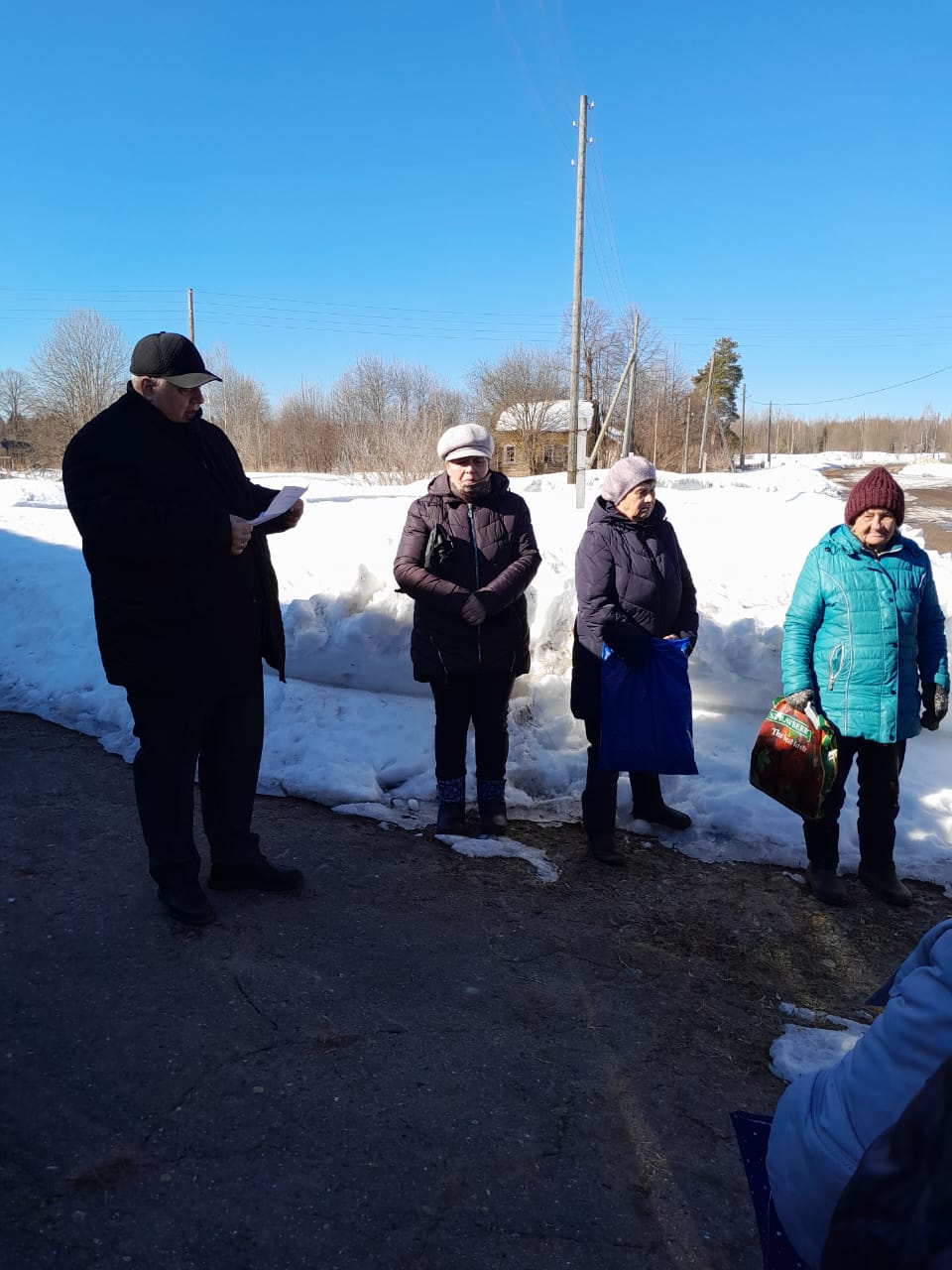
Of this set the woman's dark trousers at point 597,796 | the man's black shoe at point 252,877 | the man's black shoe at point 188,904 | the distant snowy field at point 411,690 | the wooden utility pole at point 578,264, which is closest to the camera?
the man's black shoe at point 188,904

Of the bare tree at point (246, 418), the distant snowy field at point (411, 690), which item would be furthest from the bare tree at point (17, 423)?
the distant snowy field at point (411, 690)

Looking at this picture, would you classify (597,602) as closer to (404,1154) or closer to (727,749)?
(727,749)

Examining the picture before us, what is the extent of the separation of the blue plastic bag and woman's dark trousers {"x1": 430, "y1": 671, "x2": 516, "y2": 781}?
0.58 m

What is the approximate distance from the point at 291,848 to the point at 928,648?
298 cm

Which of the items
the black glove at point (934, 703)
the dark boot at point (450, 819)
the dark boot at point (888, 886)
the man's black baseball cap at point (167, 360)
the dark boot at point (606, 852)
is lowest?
the dark boot at point (888, 886)

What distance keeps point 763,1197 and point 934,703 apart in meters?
3.00

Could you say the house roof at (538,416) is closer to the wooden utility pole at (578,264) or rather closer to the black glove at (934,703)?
the wooden utility pole at (578,264)

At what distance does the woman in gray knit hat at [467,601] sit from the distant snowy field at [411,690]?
0.37 m

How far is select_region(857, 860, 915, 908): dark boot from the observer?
13.5 feet

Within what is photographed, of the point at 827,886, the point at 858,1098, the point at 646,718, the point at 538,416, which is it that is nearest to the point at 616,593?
the point at 646,718

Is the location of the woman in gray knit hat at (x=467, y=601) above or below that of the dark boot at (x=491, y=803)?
above

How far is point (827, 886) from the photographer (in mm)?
4141

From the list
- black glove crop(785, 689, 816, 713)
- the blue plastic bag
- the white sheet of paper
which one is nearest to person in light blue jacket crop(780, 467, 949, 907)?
black glove crop(785, 689, 816, 713)

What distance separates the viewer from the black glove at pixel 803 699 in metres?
4.11
